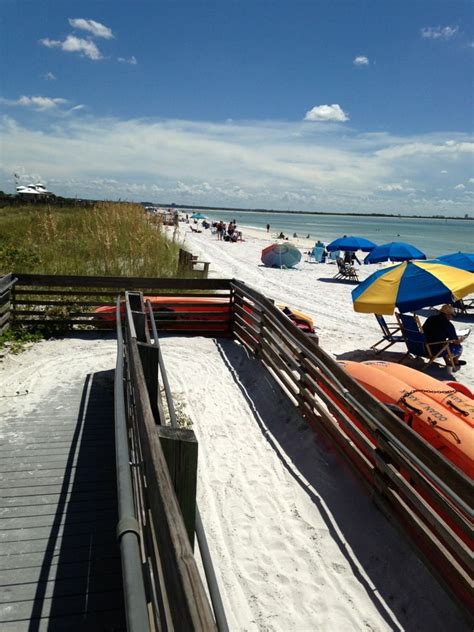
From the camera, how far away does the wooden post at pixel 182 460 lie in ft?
7.17

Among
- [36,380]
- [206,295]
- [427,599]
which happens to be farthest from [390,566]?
[206,295]

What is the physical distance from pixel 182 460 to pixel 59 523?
1678 mm

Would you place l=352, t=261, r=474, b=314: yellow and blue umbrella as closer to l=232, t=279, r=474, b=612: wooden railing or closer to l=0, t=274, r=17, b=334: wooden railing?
l=232, t=279, r=474, b=612: wooden railing

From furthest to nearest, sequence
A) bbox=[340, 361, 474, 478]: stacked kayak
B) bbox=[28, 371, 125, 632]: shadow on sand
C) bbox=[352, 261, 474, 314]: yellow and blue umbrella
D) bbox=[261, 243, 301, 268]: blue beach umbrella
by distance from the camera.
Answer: bbox=[261, 243, 301, 268]: blue beach umbrella → bbox=[352, 261, 474, 314]: yellow and blue umbrella → bbox=[340, 361, 474, 478]: stacked kayak → bbox=[28, 371, 125, 632]: shadow on sand

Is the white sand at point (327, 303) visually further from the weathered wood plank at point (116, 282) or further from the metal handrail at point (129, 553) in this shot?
the metal handrail at point (129, 553)

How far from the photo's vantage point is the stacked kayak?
397cm

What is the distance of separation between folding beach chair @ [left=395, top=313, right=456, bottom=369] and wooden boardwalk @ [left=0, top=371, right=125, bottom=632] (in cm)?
569

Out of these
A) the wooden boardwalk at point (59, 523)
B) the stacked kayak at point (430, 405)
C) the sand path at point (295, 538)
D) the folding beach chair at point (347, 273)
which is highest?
the stacked kayak at point (430, 405)

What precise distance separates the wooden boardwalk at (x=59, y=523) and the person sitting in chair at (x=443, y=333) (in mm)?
5885

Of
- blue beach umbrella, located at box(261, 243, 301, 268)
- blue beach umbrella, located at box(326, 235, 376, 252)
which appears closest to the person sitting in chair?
blue beach umbrella, located at box(326, 235, 376, 252)

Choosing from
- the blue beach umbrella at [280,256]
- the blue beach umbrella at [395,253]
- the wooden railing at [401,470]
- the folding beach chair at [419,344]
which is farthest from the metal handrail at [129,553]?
the blue beach umbrella at [280,256]

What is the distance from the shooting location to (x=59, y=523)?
330 centimetres

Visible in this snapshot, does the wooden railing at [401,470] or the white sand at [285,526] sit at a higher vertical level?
the wooden railing at [401,470]

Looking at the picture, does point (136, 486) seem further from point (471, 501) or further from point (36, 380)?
point (36, 380)
